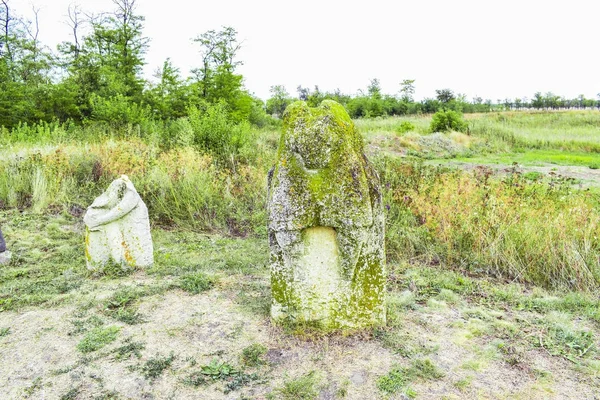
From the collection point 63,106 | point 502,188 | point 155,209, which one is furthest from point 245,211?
point 63,106

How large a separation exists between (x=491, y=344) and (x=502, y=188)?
3754mm

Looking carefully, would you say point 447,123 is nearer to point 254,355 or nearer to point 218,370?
point 254,355

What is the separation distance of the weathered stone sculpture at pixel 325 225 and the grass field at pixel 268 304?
227mm

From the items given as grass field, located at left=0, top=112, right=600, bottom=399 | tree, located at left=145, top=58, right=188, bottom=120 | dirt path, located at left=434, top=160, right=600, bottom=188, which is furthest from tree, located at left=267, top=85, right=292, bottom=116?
grass field, located at left=0, top=112, right=600, bottom=399

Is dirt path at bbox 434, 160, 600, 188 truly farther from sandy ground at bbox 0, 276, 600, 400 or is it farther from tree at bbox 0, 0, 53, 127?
tree at bbox 0, 0, 53, 127

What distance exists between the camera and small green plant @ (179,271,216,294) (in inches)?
173

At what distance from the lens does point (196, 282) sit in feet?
14.8

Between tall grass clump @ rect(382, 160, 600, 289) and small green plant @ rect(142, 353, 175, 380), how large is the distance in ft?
10.7

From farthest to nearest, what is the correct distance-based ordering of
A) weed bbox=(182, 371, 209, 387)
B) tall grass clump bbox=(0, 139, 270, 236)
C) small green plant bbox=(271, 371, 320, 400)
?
tall grass clump bbox=(0, 139, 270, 236) → weed bbox=(182, 371, 209, 387) → small green plant bbox=(271, 371, 320, 400)

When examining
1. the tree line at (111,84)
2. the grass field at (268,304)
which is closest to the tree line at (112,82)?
the tree line at (111,84)

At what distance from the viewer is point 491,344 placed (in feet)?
11.1

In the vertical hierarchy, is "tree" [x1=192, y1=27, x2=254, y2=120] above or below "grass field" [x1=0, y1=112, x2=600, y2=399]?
above

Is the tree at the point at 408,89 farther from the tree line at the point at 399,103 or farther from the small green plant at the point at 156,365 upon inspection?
the small green plant at the point at 156,365

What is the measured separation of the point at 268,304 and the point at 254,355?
33.6 inches
